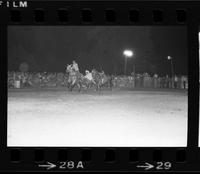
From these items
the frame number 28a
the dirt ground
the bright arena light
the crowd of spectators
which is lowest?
the frame number 28a

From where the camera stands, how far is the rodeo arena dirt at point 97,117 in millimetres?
7844

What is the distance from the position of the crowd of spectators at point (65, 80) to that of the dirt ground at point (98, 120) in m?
0.13

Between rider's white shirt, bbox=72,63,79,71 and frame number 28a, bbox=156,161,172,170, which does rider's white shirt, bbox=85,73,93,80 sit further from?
frame number 28a, bbox=156,161,172,170

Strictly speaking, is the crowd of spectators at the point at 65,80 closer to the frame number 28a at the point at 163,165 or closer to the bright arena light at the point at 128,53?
the bright arena light at the point at 128,53

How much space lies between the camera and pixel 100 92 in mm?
7996

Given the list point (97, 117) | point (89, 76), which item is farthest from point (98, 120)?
point (89, 76)

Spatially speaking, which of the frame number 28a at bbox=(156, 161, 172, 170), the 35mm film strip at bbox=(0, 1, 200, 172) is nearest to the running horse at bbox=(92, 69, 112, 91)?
the 35mm film strip at bbox=(0, 1, 200, 172)

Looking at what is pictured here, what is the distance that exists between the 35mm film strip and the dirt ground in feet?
0.03

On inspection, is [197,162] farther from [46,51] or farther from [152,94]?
[46,51]

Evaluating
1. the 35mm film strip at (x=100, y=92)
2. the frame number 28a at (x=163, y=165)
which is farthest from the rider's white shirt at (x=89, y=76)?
the frame number 28a at (x=163, y=165)

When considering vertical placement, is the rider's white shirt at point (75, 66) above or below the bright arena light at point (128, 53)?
below

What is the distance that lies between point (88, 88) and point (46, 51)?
1.93 feet

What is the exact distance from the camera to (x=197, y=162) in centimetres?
798

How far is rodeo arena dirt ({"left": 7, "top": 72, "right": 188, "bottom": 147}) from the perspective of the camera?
7.84 meters
